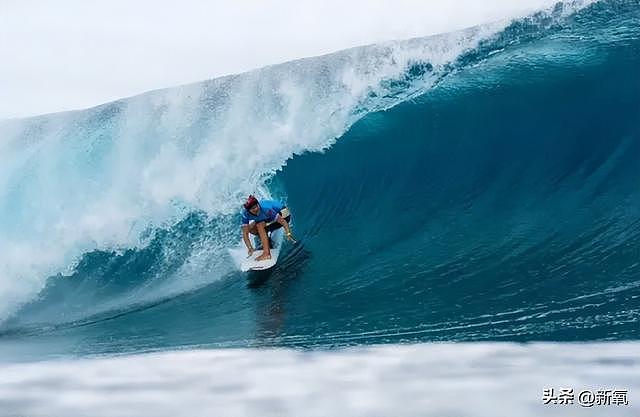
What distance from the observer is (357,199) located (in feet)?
27.0

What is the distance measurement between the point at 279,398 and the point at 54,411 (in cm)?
130

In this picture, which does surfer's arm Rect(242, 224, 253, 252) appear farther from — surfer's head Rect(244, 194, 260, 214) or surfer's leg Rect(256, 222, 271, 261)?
surfer's head Rect(244, 194, 260, 214)

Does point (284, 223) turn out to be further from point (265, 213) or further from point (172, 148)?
point (172, 148)

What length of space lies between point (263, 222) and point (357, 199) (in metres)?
1.61

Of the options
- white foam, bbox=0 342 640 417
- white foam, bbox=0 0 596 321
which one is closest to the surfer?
white foam, bbox=0 0 596 321

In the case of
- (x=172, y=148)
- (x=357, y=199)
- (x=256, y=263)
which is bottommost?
(x=256, y=263)

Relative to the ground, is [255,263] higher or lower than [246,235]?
lower

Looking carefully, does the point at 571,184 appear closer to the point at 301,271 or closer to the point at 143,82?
the point at 301,271

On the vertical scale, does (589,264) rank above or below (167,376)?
below

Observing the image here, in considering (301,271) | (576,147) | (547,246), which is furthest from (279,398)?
(576,147)

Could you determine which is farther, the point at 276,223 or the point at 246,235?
the point at 276,223

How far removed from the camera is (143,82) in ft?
34.8

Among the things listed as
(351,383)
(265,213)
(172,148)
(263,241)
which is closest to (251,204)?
(265,213)

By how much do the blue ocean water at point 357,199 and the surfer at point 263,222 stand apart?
0.92 ft
